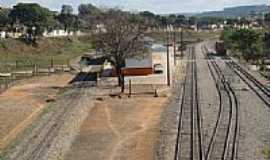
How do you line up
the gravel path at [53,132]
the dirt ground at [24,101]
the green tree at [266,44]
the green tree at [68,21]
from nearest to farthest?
the gravel path at [53,132] → the dirt ground at [24,101] → the green tree at [266,44] → the green tree at [68,21]

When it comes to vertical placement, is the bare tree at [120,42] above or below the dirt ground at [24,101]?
above

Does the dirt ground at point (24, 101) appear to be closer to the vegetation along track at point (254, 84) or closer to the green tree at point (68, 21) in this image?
the vegetation along track at point (254, 84)

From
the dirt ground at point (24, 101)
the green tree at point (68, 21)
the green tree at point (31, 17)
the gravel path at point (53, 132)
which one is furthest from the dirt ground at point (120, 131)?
the green tree at point (68, 21)

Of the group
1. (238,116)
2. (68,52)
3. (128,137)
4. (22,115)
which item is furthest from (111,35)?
(68,52)

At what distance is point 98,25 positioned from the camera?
2249 inches

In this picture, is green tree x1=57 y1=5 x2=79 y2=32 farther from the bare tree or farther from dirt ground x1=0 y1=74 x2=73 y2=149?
the bare tree

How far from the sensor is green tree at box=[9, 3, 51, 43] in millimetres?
107562

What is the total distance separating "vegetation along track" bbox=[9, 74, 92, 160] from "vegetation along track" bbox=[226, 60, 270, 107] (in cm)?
1266

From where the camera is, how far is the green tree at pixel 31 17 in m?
108

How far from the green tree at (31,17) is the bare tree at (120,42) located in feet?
180

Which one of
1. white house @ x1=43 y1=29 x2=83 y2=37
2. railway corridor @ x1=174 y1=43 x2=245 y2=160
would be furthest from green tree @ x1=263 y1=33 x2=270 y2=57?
white house @ x1=43 y1=29 x2=83 y2=37

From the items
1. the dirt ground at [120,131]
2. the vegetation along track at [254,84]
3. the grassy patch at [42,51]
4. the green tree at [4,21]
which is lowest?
the dirt ground at [120,131]

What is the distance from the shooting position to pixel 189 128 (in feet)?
99.3

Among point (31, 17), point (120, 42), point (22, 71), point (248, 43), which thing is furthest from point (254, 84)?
point (31, 17)
